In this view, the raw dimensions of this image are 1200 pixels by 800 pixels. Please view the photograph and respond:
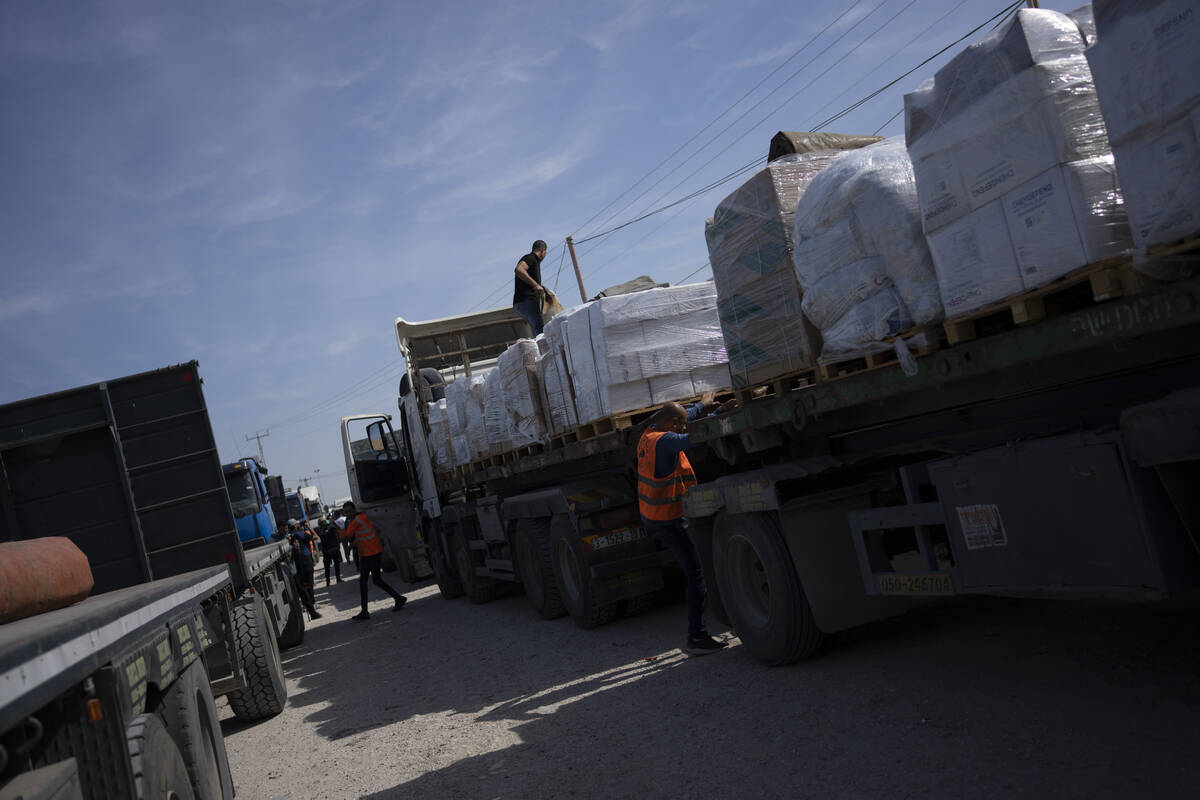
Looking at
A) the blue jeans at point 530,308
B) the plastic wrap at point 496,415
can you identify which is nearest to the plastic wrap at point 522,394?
the plastic wrap at point 496,415

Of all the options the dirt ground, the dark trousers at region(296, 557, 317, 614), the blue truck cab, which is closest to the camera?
the dirt ground

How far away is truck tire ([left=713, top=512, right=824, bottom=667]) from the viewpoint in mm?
5672

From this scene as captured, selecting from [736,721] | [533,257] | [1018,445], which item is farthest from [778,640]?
[533,257]

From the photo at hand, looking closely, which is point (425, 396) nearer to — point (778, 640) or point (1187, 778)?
point (778, 640)

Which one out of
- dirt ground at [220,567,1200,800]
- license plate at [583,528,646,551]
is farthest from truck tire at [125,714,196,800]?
license plate at [583,528,646,551]

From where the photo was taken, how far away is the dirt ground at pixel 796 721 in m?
3.78

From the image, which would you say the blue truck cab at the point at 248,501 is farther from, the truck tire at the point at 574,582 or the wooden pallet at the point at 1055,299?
the wooden pallet at the point at 1055,299

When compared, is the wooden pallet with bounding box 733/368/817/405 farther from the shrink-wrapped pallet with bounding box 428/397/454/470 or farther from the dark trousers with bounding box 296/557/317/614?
the dark trousers with bounding box 296/557/317/614

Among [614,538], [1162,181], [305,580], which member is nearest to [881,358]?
[1162,181]

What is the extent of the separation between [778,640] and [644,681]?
1104 millimetres

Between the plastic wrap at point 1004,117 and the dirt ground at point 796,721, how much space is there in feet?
7.33

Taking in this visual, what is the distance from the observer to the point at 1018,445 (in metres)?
4.00

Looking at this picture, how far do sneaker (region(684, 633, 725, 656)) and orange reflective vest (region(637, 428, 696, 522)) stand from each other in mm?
903

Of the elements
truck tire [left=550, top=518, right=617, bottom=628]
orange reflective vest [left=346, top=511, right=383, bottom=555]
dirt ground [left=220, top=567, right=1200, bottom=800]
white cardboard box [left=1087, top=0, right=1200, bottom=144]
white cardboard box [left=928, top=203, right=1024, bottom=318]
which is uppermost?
white cardboard box [left=1087, top=0, right=1200, bottom=144]
